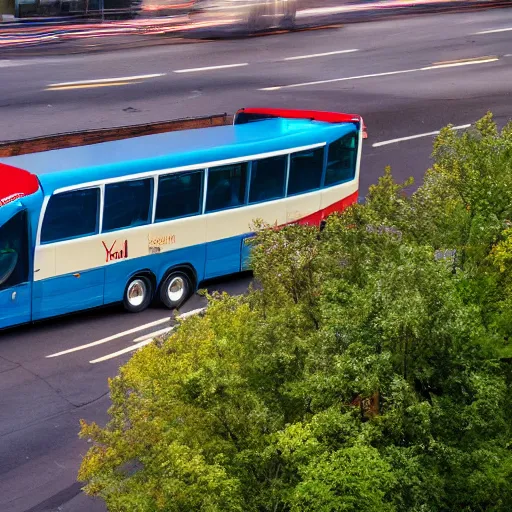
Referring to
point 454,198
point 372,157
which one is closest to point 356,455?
point 454,198

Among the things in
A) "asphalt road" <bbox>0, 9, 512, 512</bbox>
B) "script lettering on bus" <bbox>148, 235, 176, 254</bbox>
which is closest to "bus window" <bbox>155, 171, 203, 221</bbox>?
"script lettering on bus" <bbox>148, 235, 176, 254</bbox>

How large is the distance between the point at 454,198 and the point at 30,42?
90.7 feet

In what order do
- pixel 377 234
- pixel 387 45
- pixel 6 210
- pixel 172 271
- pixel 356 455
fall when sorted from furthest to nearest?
1. pixel 387 45
2. pixel 172 271
3. pixel 6 210
4. pixel 377 234
5. pixel 356 455

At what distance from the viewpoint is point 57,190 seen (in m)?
17.9

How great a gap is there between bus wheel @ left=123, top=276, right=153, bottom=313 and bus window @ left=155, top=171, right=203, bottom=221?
46.3 inches

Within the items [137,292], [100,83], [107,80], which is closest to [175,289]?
[137,292]

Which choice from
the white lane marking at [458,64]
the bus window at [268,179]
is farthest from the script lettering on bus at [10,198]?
the white lane marking at [458,64]

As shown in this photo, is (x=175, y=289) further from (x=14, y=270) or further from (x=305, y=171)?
(x=305, y=171)

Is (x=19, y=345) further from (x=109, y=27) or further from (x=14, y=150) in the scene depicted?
(x=109, y=27)

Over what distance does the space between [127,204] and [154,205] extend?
583 mm

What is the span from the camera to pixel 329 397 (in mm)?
9617

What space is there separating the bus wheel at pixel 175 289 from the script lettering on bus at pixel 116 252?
3.77 feet

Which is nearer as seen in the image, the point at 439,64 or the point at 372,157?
the point at 372,157

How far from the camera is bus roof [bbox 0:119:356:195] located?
18.4 m
